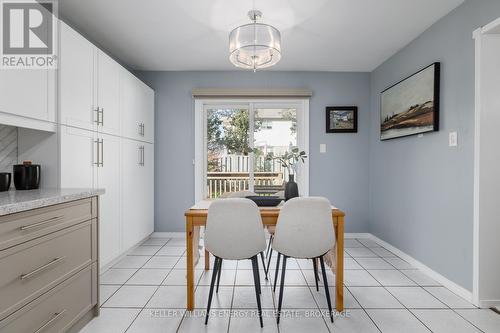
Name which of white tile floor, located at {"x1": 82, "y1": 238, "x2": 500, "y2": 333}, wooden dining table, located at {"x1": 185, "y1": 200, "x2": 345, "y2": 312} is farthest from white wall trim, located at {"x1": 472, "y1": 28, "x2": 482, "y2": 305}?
wooden dining table, located at {"x1": 185, "y1": 200, "x2": 345, "y2": 312}

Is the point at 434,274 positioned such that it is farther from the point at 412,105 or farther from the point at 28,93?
the point at 28,93

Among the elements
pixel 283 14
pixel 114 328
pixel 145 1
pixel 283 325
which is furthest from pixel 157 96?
pixel 283 325

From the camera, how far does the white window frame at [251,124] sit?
3953mm

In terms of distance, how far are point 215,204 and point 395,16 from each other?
237cm

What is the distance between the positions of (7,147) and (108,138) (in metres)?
0.83

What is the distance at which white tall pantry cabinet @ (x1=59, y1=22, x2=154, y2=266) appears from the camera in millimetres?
2135

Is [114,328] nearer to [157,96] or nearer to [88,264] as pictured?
[88,264]

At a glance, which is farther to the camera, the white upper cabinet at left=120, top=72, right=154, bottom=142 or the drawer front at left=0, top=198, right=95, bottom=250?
the white upper cabinet at left=120, top=72, right=154, bottom=142

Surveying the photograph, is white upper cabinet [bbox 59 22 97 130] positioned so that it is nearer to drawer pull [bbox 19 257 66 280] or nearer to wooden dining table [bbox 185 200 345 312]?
drawer pull [bbox 19 257 66 280]

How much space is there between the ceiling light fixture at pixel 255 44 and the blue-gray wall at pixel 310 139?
1668 mm

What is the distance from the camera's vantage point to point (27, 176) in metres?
1.87

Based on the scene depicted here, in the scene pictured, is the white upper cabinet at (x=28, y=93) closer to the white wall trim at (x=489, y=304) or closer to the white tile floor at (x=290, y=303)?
the white tile floor at (x=290, y=303)

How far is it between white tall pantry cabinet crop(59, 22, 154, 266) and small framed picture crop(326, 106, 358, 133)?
253 centimetres

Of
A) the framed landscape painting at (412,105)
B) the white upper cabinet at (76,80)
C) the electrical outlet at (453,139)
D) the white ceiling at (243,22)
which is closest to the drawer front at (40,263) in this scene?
the white upper cabinet at (76,80)
